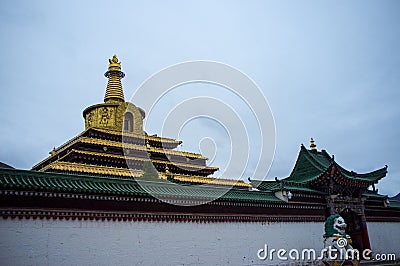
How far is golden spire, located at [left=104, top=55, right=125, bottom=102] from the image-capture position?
27859 millimetres

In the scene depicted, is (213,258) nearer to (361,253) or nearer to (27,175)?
(27,175)

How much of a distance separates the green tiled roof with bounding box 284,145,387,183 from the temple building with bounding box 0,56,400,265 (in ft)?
0.26

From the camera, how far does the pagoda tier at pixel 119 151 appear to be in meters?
20.7

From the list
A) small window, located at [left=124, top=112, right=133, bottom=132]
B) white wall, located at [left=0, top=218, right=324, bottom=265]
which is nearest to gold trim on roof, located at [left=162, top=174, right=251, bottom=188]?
white wall, located at [left=0, top=218, right=324, bottom=265]

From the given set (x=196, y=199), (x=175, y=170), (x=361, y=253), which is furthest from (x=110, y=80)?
(x=361, y=253)

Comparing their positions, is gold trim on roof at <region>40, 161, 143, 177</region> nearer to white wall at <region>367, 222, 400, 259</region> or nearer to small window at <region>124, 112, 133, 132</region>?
small window at <region>124, 112, 133, 132</region>

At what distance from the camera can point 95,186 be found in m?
13.8

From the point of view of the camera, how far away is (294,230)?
19.9 metres

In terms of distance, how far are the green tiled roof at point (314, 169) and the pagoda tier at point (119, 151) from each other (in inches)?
148

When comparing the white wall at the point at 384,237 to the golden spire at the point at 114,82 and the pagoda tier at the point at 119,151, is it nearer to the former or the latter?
the pagoda tier at the point at 119,151

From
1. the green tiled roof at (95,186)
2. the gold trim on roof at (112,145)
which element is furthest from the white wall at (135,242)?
the gold trim on roof at (112,145)

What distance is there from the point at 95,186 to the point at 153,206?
8.25 ft

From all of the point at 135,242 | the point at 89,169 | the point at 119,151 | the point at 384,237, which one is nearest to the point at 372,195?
the point at 384,237

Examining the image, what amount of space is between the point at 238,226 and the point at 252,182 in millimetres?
5412
